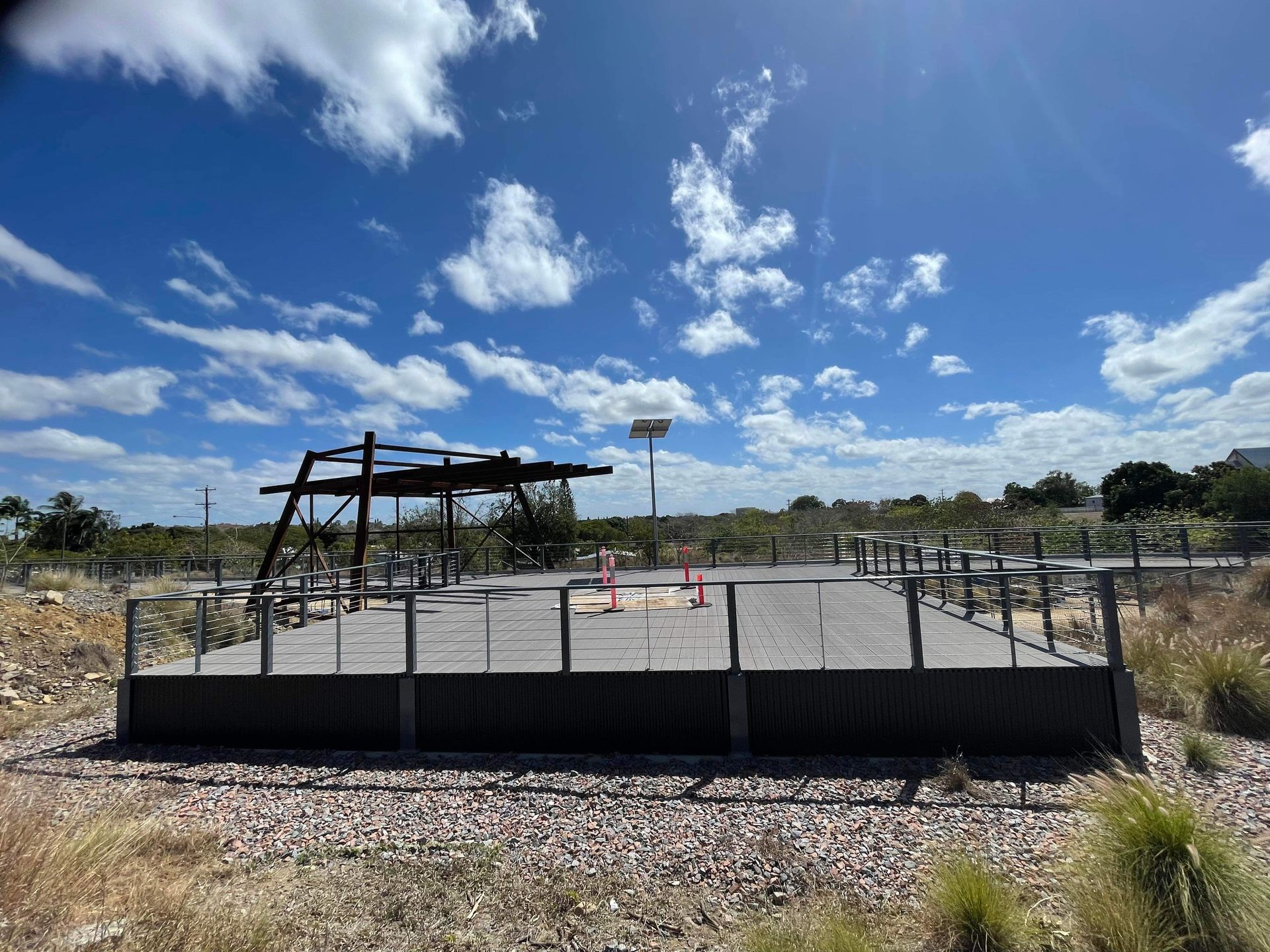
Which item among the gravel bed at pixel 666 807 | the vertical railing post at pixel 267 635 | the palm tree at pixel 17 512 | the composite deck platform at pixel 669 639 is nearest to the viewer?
the gravel bed at pixel 666 807

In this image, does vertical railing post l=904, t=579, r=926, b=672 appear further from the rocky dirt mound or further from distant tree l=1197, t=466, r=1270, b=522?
distant tree l=1197, t=466, r=1270, b=522

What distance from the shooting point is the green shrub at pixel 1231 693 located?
5.57 m

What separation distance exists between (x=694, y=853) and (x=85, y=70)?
10004 millimetres

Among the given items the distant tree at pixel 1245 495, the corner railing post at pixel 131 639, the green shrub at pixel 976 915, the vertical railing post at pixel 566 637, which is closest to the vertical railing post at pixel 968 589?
the green shrub at pixel 976 915

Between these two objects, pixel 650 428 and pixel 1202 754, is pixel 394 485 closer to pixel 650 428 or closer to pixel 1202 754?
pixel 650 428

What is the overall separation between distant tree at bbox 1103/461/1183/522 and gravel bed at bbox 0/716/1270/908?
38.8 m

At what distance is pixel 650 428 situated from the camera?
56.8ft

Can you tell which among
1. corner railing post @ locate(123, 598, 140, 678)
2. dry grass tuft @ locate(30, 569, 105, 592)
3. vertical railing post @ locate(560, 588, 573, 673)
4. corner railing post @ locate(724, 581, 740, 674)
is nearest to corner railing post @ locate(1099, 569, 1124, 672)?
corner railing post @ locate(724, 581, 740, 674)

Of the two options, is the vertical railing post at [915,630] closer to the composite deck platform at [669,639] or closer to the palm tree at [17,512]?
the composite deck platform at [669,639]

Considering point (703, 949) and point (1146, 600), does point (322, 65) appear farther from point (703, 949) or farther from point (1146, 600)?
point (1146, 600)

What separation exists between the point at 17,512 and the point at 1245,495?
66851 mm

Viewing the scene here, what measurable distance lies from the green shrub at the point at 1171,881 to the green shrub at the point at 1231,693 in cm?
353

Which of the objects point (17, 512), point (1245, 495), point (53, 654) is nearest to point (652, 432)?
point (53, 654)

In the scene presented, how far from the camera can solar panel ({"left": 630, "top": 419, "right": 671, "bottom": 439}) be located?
56.6 feet
